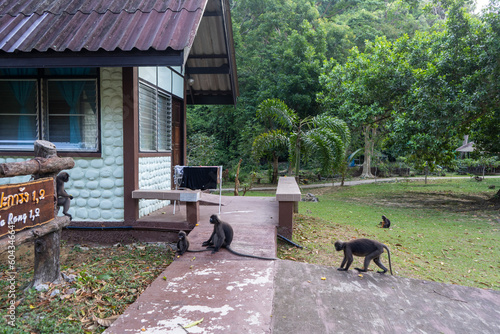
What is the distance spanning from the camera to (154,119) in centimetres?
782

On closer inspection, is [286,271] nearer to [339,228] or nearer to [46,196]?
[46,196]

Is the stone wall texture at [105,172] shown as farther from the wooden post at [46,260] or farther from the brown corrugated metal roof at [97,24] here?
the wooden post at [46,260]

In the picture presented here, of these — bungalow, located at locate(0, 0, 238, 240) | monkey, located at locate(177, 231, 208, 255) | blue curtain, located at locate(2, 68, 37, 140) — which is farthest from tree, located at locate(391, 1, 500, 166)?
blue curtain, located at locate(2, 68, 37, 140)

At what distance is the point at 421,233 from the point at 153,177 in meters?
6.86

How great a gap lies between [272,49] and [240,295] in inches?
895

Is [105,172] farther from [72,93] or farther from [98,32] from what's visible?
[98,32]

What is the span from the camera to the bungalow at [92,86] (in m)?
5.60

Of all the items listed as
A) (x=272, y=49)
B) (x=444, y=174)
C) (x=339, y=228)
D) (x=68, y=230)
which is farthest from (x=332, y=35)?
(x=68, y=230)

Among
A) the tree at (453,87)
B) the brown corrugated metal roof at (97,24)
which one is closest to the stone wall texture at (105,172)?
the brown corrugated metal roof at (97,24)

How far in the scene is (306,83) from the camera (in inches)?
877

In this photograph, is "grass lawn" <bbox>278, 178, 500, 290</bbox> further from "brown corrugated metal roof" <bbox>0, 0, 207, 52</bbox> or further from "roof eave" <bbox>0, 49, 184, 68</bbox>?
"brown corrugated metal roof" <bbox>0, 0, 207, 52</bbox>

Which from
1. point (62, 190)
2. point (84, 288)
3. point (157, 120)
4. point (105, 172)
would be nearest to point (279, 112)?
point (157, 120)

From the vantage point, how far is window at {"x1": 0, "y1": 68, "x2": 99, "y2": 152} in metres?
6.60

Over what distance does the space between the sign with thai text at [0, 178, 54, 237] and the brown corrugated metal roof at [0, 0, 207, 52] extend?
2.45 m
